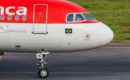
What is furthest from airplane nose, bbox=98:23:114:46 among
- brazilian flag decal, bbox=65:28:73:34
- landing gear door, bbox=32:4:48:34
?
landing gear door, bbox=32:4:48:34

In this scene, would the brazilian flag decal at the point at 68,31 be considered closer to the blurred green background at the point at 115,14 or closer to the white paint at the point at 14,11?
the white paint at the point at 14,11

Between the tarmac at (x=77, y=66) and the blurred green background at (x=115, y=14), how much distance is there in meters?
5.11

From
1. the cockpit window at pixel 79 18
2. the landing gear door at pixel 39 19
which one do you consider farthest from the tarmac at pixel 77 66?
the cockpit window at pixel 79 18

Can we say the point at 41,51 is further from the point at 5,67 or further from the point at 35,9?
the point at 5,67

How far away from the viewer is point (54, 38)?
2181 centimetres

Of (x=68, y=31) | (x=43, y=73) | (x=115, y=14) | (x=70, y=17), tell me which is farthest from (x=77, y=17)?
(x=115, y=14)

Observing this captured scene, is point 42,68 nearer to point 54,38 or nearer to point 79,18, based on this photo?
point 54,38

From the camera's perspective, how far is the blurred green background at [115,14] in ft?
121

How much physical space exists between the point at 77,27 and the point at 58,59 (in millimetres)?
6080

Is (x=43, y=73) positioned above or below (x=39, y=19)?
below

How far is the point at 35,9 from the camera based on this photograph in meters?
21.9

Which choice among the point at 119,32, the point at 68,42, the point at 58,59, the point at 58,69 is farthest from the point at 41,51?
the point at 119,32

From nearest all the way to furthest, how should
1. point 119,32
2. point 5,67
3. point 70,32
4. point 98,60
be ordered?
point 70,32 → point 5,67 → point 98,60 → point 119,32

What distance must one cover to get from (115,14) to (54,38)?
22518mm
